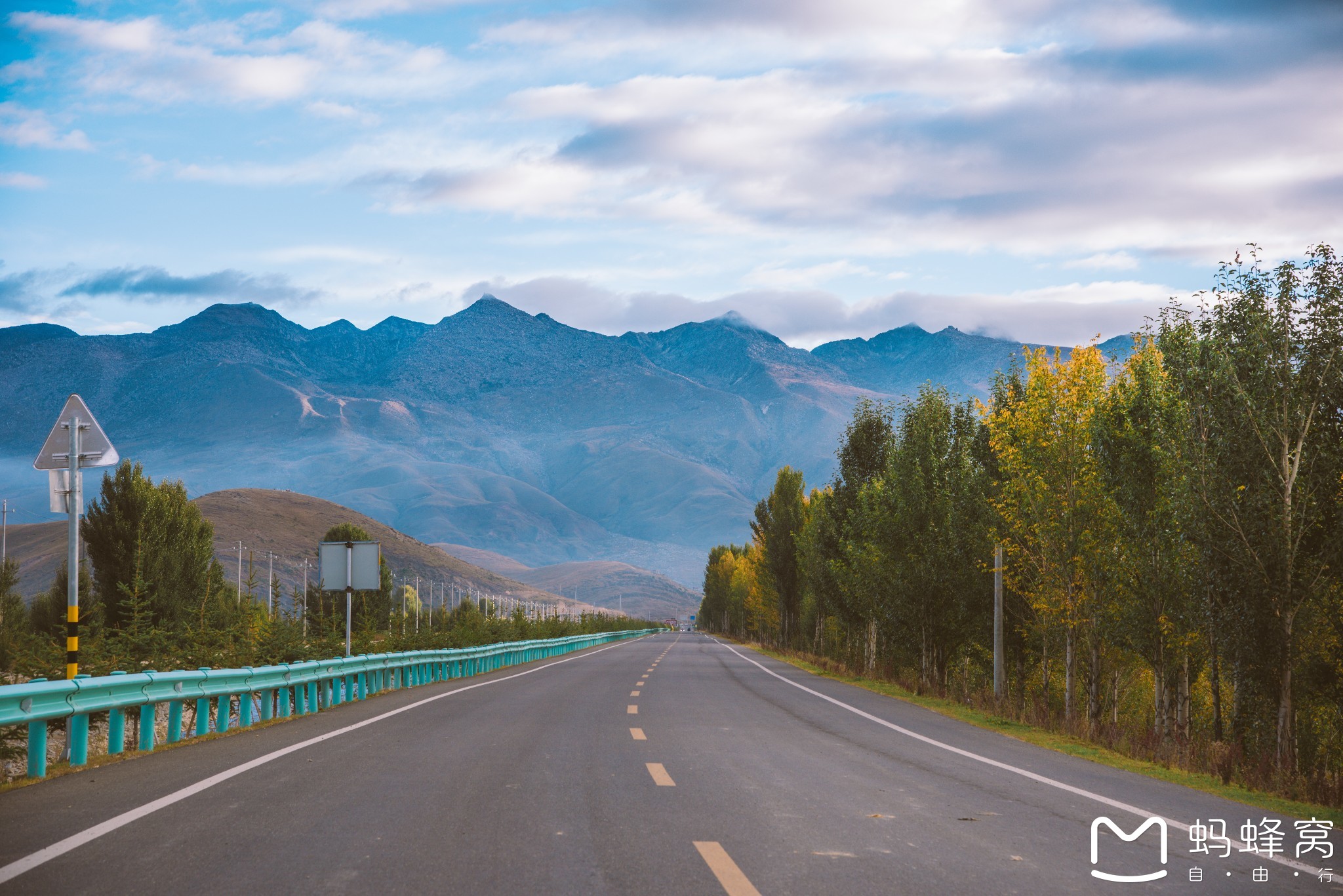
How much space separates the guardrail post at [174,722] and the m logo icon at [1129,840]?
10.5 metres

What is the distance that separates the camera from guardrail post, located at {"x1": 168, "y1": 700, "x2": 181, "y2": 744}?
13.7 meters

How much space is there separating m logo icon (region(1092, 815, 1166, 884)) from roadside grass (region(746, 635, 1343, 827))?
1913 millimetres

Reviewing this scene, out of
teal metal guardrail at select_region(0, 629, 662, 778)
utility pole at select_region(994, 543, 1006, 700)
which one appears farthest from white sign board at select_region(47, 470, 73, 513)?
utility pole at select_region(994, 543, 1006, 700)

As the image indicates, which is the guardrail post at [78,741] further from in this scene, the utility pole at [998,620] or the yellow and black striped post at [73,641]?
the utility pole at [998,620]

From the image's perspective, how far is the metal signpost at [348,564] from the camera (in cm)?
2570

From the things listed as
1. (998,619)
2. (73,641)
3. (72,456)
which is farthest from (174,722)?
(998,619)

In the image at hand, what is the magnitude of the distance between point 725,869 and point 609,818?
1.80 m

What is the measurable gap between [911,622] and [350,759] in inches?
973

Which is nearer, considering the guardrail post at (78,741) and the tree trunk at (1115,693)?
the guardrail post at (78,741)

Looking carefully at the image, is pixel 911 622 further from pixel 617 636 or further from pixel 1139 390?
pixel 617 636

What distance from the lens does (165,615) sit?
4009 centimetres

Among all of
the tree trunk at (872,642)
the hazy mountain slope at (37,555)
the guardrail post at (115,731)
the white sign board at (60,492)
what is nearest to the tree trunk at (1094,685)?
the guardrail post at (115,731)

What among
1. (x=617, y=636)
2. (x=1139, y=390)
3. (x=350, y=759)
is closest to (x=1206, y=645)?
(x=1139, y=390)

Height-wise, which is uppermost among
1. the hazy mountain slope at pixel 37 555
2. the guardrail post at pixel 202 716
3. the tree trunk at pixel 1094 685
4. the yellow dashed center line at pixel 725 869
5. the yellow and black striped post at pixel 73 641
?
the yellow and black striped post at pixel 73 641
